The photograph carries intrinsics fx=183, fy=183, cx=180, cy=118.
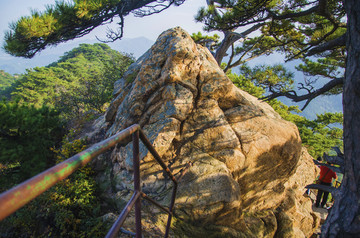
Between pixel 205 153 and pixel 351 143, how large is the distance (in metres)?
2.89

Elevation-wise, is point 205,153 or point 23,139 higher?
point 205,153

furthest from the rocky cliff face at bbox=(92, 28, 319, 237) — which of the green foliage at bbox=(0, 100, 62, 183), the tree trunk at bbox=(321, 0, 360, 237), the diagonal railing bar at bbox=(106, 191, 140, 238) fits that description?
the diagonal railing bar at bbox=(106, 191, 140, 238)

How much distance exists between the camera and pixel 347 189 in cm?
226

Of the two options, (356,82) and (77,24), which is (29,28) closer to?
(77,24)

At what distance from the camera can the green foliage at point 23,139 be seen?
5.32 meters

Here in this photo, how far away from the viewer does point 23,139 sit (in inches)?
231

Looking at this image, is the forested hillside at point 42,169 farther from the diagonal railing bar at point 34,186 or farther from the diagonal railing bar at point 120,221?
the diagonal railing bar at point 34,186

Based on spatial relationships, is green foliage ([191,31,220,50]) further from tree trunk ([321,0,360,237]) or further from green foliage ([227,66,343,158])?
tree trunk ([321,0,360,237])

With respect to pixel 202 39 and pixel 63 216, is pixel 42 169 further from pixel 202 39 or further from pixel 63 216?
pixel 202 39

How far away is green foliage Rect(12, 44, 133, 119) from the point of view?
478 inches

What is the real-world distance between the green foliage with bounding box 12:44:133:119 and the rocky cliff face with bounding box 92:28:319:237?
583 centimetres

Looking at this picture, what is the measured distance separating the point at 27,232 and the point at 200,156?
14.3 ft

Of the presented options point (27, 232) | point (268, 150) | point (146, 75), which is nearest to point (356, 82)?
point (268, 150)

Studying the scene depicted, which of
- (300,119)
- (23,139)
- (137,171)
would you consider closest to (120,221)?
(137,171)
